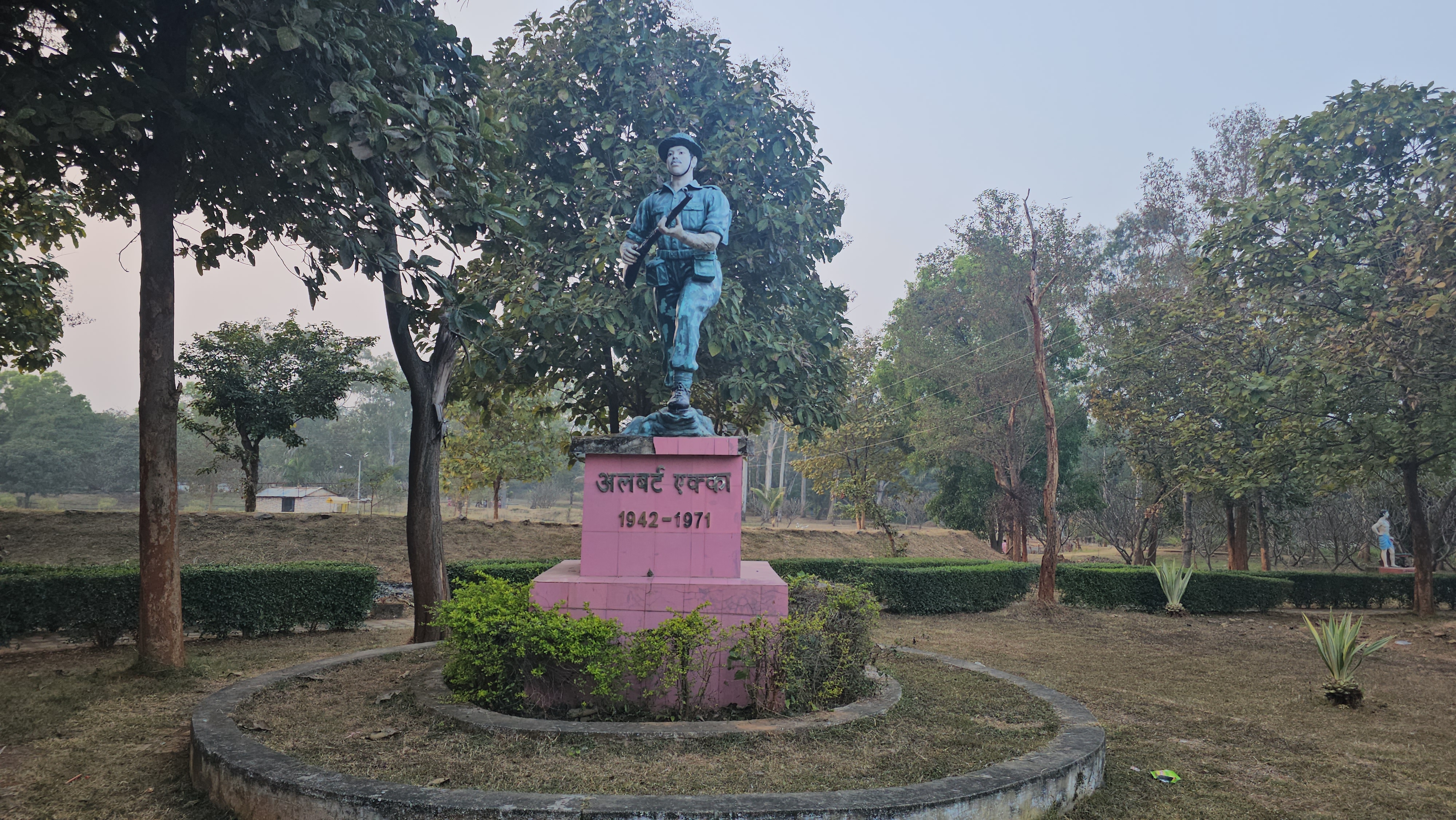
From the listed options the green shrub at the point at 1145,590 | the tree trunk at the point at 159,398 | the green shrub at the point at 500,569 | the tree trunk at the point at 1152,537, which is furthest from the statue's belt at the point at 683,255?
the tree trunk at the point at 1152,537

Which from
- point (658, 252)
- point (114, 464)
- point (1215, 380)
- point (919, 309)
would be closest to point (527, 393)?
point (658, 252)

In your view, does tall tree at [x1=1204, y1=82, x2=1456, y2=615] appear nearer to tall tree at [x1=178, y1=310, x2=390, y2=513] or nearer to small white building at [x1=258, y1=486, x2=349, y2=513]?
tall tree at [x1=178, y1=310, x2=390, y2=513]

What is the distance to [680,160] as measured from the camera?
6340 mm

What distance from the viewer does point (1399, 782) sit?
492 cm

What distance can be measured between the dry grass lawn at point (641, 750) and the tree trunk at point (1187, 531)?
66.1ft

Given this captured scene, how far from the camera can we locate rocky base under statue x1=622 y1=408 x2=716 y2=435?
6070 mm

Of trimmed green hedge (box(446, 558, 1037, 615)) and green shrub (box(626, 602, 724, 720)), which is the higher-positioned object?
green shrub (box(626, 602, 724, 720))

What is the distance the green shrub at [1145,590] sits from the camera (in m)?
15.3

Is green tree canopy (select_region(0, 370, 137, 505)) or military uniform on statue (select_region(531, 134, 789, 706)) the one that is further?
green tree canopy (select_region(0, 370, 137, 505))

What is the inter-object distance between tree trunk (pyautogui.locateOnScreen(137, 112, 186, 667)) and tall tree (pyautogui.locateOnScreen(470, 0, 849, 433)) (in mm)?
3355

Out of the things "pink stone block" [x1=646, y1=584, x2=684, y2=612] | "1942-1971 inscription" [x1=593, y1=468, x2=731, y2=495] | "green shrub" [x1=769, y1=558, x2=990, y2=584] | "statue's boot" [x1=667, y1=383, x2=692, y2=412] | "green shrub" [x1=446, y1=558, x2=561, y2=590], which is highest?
"statue's boot" [x1=667, y1=383, x2=692, y2=412]

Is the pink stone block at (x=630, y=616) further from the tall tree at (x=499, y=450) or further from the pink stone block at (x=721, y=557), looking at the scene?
the tall tree at (x=499, y=450)

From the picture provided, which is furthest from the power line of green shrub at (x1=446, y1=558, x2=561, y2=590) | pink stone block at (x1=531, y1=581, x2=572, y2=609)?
pink stone block at (x1=531, y1=581, x2=572, y2=609)

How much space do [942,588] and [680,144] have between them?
1071 centimetres
